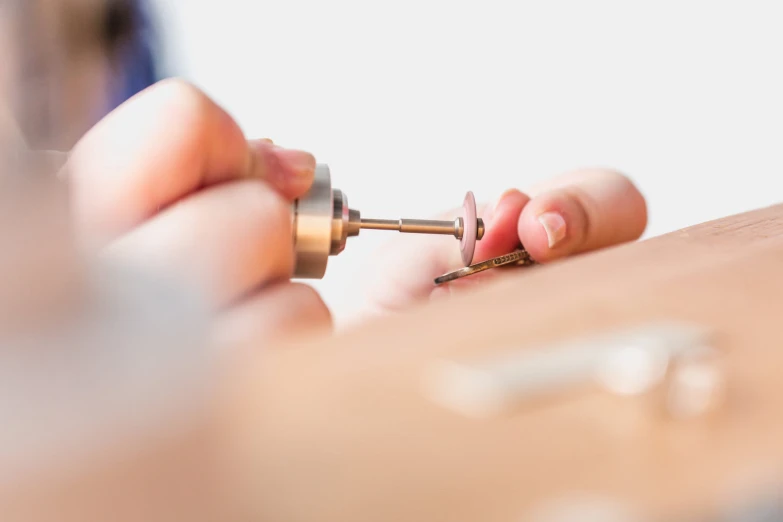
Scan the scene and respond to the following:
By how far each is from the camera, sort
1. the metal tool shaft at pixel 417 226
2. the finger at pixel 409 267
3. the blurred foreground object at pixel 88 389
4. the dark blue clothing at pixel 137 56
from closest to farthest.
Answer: the blurred foreground object at pixel 88 389 → the metal tool shaft at pixel 417 226 → the finger at pixel 409 267 → the dark blue clothing at pixel 137 56

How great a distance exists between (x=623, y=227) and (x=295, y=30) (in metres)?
0.59

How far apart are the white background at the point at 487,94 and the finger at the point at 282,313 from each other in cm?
62

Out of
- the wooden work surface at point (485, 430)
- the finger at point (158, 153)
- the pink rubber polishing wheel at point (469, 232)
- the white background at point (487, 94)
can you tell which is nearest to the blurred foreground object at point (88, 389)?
the wooden work surface at point (485, 430)

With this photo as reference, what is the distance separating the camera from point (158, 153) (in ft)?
0.83

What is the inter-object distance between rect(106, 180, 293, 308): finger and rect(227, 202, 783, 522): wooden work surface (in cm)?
9

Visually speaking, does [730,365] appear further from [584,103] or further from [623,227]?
[584,103]

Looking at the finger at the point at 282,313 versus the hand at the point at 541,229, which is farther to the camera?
the hand at the point at 541,229

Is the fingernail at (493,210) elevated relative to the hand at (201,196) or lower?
lower

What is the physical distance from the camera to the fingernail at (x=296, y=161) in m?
0.29

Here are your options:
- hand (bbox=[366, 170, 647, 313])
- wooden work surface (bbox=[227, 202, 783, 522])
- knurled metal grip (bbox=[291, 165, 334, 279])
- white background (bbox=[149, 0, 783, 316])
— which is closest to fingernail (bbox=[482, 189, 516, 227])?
hand (bbox=[366, 170, 647, 313])

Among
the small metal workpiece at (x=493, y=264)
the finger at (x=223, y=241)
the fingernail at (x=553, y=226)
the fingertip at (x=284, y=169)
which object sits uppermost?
the fingertip at (x=284, y=169)

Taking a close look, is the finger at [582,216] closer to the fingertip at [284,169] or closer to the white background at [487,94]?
the fingertip at [284,169]

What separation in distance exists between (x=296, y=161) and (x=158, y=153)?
6 cm

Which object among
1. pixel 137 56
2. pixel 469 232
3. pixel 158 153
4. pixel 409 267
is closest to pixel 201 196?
pixel 158 153
